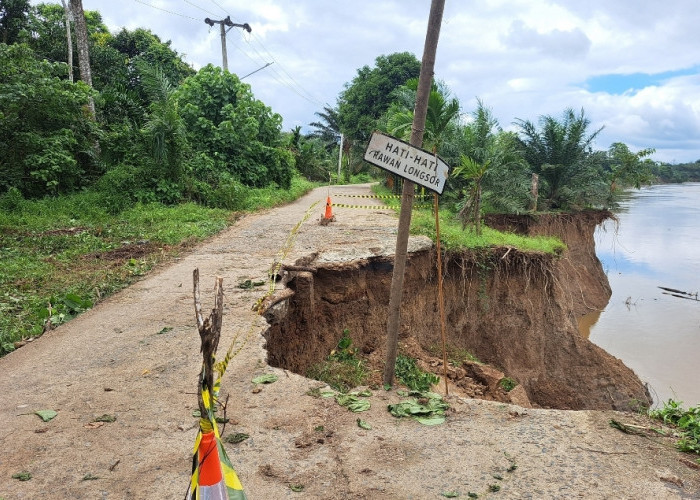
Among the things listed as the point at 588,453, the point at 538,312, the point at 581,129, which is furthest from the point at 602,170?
the point at 588,453

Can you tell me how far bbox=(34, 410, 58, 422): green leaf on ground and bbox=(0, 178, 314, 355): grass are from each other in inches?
69.6

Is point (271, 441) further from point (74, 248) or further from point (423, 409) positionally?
point (74, 248)

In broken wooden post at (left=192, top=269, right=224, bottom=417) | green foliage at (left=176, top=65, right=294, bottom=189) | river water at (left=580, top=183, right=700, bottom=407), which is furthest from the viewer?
green foliage at (left=176, top=65, right=294, bottom=189)

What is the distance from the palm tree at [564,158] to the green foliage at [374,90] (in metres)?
13.5

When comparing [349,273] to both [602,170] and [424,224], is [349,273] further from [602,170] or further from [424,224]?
[602,170]

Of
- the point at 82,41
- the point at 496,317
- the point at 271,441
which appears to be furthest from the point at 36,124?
the point at 271,441

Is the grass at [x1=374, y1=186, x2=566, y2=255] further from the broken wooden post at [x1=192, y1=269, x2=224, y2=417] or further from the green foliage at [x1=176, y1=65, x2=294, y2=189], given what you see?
the green foliage at [x1=176, y1=65, x2=294, y2=189]

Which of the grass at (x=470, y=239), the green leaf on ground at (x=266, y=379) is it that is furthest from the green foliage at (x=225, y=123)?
the green leaf on ground at (x=266, y=379)

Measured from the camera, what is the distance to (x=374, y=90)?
96.5ft

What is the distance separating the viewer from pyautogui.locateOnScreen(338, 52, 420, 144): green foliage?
29125 mm

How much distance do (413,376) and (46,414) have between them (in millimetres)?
4606

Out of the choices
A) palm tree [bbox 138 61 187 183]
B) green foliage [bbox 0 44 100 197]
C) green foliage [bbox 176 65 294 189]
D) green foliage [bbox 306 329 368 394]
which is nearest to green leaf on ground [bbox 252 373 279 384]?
green foliage [bbox 306 329 368 394]

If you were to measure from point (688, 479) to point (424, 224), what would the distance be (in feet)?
24.6

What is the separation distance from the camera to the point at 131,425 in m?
3.45
